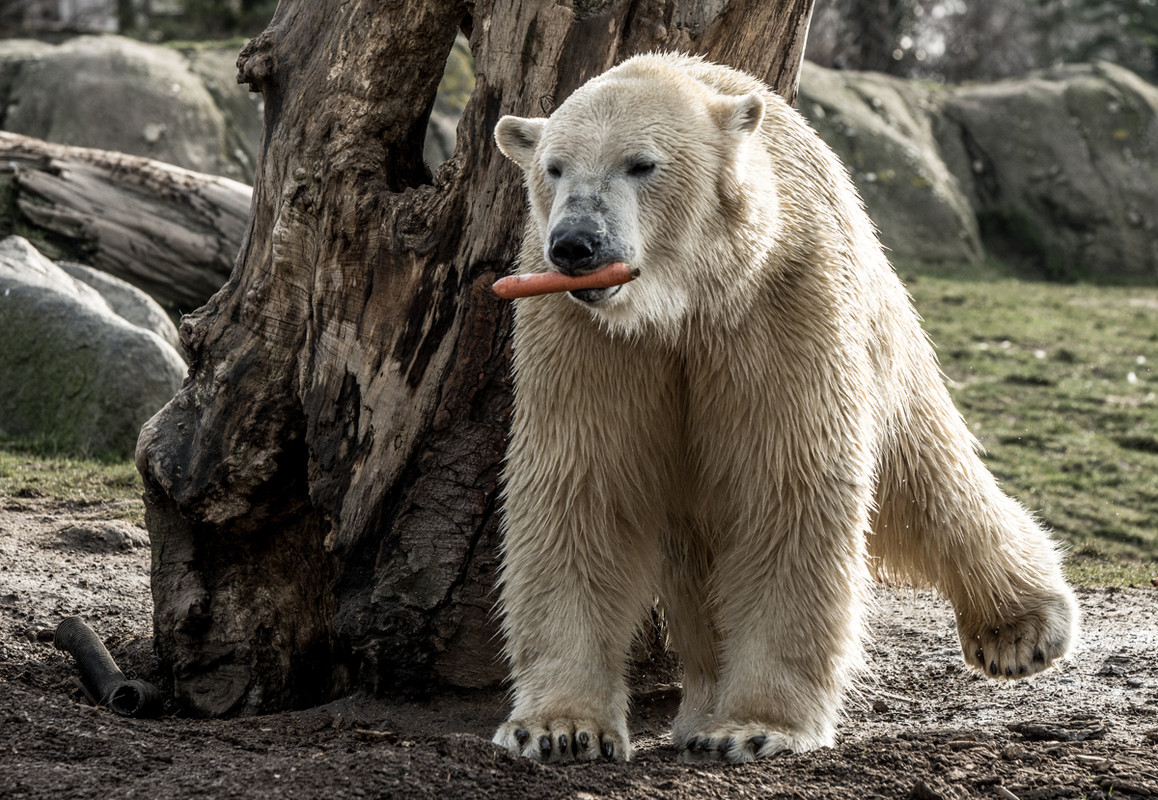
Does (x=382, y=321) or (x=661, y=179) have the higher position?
(x=661, y=179)

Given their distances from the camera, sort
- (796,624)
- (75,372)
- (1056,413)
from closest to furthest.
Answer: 1. (796,624)
2. (75,372)
3. (1056,413)

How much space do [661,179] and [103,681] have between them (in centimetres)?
245

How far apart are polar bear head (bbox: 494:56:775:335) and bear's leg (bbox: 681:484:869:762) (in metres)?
0.65

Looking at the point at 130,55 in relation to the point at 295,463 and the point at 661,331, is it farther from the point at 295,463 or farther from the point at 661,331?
the point at 661,331

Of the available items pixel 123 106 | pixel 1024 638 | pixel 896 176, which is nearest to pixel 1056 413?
pixel 896 176

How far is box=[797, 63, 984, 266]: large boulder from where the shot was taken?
12953 millimetres

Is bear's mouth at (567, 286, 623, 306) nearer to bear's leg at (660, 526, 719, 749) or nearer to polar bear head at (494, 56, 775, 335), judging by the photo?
polar bear head at (494, 56, 775, 335)

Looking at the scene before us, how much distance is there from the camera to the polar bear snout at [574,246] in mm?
2799

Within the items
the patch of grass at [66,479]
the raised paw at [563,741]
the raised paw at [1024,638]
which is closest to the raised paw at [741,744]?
the raised paw at [563,741]

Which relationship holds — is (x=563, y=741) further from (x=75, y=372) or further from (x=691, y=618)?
(x=75, y=372)

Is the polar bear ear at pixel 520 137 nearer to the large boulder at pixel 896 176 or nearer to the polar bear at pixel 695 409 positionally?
the polar bear at pixel 695 409

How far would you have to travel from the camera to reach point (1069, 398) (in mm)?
9125

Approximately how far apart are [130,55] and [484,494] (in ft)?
29.6

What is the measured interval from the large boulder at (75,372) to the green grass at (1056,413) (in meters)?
0.22
